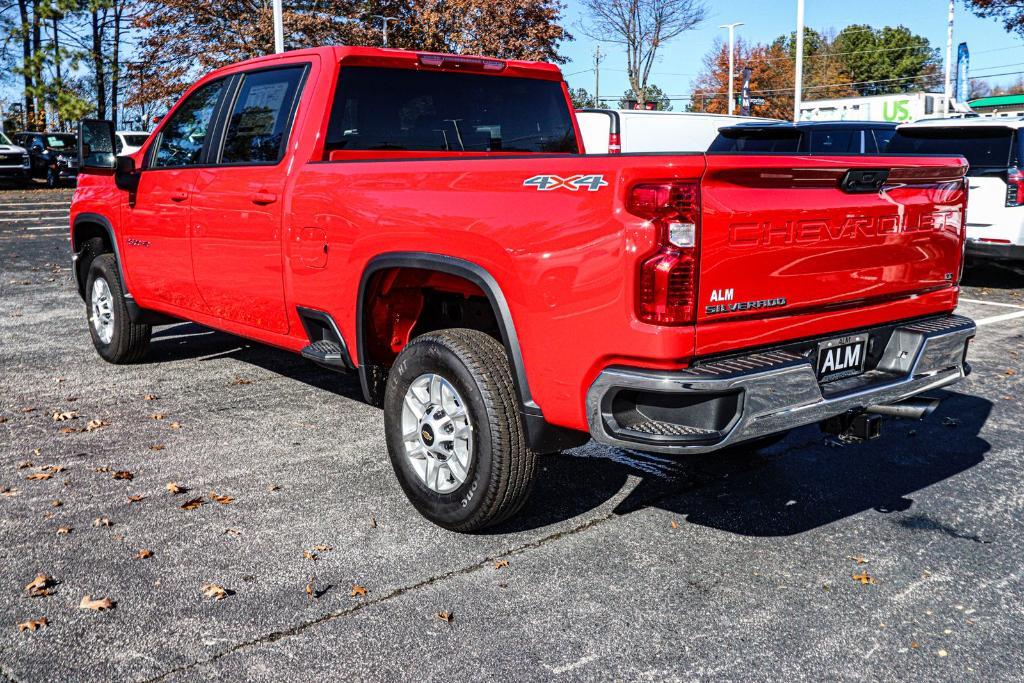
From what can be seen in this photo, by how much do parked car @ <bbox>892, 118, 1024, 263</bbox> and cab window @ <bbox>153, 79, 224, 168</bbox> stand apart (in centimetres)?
775

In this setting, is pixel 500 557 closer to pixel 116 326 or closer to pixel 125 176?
pixel 125 176

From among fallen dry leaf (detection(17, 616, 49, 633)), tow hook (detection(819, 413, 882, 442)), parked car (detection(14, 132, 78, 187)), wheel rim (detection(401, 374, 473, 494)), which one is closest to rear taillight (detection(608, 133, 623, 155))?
wheel rim (detection(401, 374, 473, 494))

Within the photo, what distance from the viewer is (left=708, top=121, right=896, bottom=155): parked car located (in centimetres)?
1288

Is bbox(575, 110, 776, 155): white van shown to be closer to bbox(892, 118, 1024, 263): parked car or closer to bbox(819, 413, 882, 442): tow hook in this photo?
bbox(892, 118, 1024, 263): parked car

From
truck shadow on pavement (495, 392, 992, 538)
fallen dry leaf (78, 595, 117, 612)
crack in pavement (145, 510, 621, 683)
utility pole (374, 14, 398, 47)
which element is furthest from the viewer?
utility pole (374, 14, 398, 47)

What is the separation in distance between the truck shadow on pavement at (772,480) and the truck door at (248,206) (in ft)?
5.73

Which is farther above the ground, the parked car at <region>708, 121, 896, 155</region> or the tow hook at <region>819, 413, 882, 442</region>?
the parked car at <region>708, 121, 896, 155</region>

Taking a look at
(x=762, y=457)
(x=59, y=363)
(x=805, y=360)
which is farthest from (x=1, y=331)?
(x=805, y=360)

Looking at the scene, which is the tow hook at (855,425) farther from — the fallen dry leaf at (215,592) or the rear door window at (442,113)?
the rear door window at (442,113)

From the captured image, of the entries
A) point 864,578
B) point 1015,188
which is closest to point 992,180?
point 1015,188

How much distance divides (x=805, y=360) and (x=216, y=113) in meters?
3.84

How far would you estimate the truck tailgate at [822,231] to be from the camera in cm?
333

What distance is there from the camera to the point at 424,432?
13.8 feet

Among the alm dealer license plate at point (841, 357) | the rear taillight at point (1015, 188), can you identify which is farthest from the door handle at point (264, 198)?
the rear taillight at point (1015, 188)
